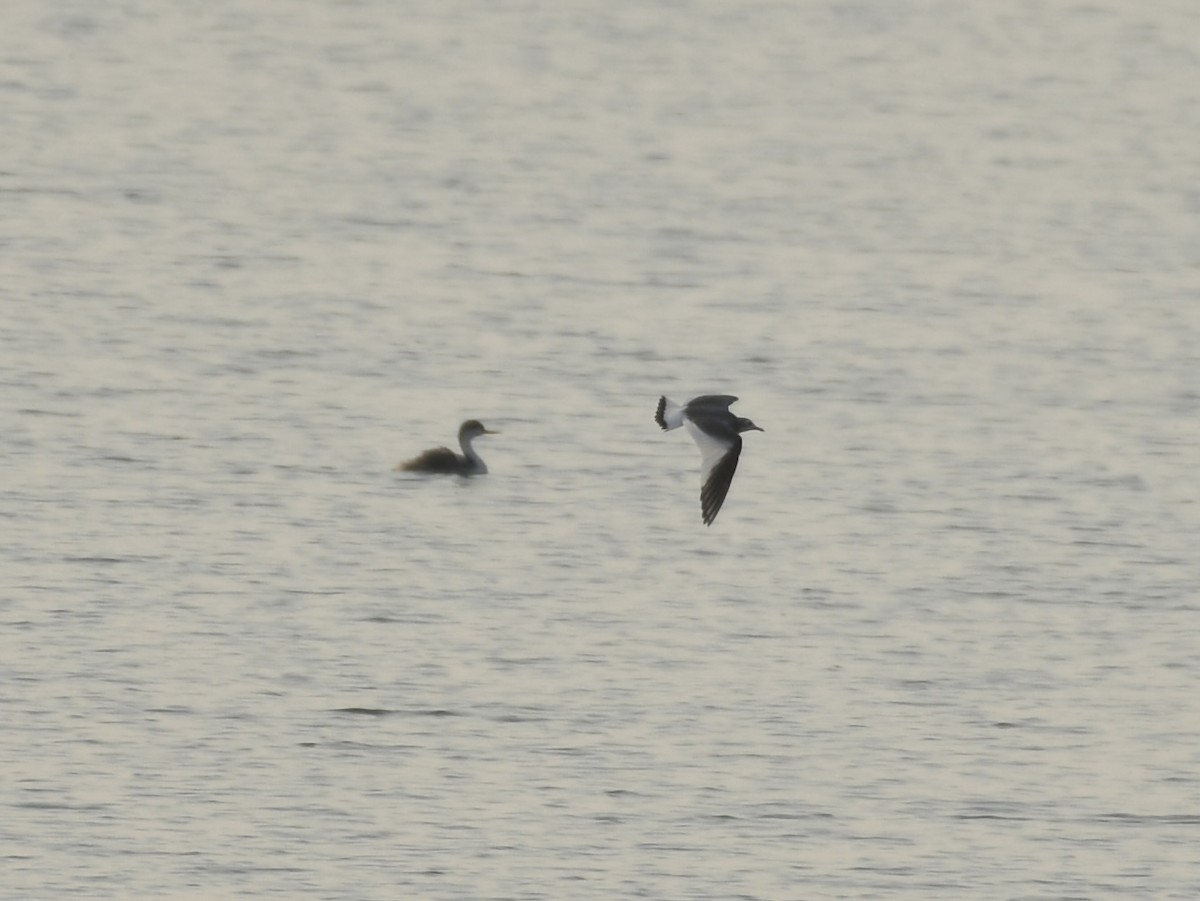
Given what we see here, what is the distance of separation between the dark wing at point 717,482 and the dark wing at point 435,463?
3438 mm

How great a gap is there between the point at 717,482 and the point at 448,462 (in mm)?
3689

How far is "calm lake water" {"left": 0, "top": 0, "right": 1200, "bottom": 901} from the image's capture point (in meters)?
11.4

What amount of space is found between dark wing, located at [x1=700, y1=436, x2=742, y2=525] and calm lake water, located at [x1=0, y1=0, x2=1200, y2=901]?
2.29 ft

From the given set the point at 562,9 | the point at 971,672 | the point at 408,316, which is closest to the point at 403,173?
the point at 408,316

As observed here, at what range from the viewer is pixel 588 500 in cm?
1612

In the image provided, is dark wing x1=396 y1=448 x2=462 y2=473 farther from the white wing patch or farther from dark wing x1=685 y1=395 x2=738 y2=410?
the white wing patch

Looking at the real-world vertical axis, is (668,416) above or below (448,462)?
above

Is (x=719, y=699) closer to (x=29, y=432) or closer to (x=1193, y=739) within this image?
(x=1193, y=739)

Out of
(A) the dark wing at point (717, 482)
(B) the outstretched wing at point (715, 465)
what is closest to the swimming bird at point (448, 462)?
(B) the outstretched wing at point (715, 465)

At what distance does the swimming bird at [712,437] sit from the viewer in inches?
520

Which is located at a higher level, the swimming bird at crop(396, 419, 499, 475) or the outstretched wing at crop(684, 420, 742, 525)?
the outstretched wing at crop(684, 420, 742, 525)

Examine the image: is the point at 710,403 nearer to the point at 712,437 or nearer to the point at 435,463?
the point at 712,437

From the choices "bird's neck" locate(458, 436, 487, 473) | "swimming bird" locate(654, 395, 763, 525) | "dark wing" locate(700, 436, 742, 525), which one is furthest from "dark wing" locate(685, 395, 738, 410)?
"bird's neck" locate(458, 436, 487, 473)

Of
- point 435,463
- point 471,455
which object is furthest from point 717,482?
point 471,455
